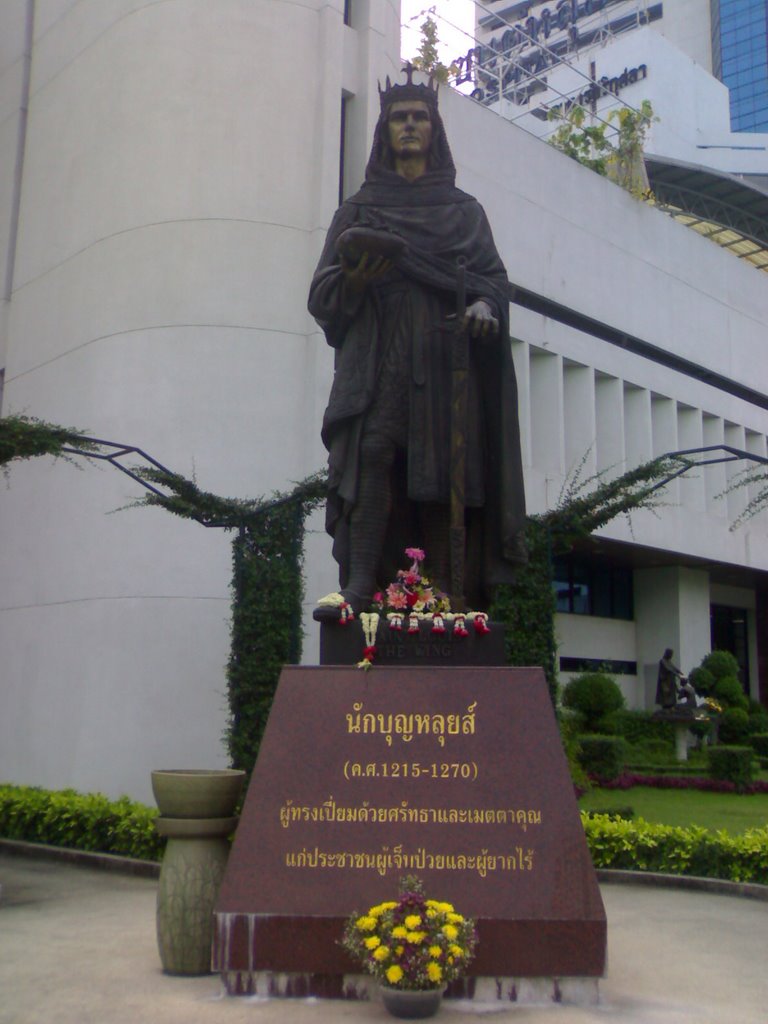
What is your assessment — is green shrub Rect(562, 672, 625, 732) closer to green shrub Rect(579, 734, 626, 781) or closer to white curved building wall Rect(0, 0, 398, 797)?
green shrub Rect(579, 734, 626, 781)

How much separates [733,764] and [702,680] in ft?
30.9

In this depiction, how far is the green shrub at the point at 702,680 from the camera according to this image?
88.0ft

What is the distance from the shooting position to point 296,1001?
4586mm

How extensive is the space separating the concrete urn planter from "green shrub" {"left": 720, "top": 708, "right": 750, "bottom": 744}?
74.8ft

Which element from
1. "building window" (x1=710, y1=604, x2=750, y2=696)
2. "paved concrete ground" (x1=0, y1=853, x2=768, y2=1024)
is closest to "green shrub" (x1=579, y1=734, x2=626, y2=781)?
"paved concrete ground" (x1=0, y1=853, x2=768, y2=1024)

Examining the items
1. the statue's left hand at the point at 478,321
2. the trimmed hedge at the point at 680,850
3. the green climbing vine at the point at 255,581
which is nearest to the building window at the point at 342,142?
the green climbing vine at the point at 255,581

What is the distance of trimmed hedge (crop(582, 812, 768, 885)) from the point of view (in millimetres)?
8570

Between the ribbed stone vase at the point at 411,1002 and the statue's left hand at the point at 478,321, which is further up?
the statue's left hand at the point at 478,321

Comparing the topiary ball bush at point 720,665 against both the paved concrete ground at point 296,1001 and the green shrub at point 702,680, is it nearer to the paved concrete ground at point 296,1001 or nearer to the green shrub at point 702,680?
the green shrub at point 702,680

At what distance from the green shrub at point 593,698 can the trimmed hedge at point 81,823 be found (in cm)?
1365

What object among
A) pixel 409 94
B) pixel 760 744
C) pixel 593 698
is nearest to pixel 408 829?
pixel 409 94

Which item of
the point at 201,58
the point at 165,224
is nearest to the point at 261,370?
the point at 165,224

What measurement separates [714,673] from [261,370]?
55.6ft

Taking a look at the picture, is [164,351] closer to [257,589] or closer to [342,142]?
[342,142]
